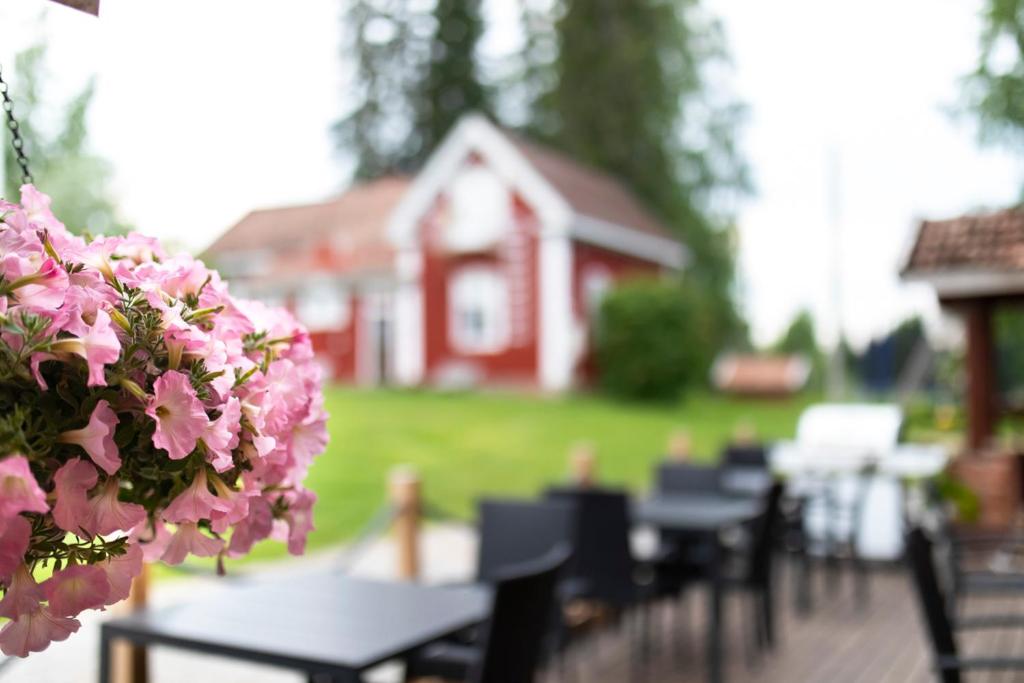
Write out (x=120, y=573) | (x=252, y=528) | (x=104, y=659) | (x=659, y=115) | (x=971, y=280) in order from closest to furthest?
(x=120, y=573)
(x=252, y=528)
(x=104, y=659)
(x=971, y=280)
(x=659, y=115)

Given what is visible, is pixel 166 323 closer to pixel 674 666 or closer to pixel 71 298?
pixel 71 298

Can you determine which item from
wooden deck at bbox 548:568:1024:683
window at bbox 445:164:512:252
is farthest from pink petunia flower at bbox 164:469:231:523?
window at bbox 445:164:512:252

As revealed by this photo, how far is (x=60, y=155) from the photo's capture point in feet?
12.3

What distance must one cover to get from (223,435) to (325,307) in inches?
842

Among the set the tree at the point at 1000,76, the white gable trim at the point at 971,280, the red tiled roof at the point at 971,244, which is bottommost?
the white gable trim at the point at 971,280

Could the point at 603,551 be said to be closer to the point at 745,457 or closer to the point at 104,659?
the point at 104,659

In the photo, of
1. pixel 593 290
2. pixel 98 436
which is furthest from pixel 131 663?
pixel 593 290

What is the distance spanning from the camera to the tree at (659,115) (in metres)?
26.6

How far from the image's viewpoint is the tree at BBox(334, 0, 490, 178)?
95.9 ft

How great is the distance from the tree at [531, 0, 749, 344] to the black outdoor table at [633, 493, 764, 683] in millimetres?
20217

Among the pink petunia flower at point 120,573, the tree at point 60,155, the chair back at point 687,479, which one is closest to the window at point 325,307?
the chair back at point 687,479

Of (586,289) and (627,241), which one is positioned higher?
(627,241)

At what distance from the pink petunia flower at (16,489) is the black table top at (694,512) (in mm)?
4320

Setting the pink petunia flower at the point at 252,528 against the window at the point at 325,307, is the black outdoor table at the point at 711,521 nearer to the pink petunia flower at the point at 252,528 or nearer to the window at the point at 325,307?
the pink petunia flower at the point at 252,528
